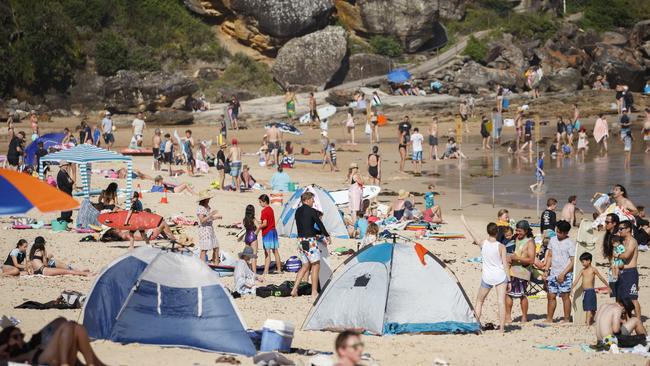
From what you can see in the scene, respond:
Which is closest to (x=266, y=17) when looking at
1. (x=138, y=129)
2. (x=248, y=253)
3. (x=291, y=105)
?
(x=291, y=105)

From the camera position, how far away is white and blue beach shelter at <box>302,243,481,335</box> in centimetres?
1167

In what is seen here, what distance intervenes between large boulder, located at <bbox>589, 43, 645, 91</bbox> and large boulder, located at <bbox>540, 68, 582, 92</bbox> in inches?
58.6

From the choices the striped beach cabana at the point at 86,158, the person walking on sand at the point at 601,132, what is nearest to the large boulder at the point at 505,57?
the person walking on sand at the point at 601,132

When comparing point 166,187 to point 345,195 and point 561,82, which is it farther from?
point 561,82

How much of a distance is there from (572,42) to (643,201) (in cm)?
2366

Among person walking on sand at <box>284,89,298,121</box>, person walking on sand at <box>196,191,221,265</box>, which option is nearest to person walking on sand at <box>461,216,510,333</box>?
person walking on sand at <box>196,191,221,265</box>

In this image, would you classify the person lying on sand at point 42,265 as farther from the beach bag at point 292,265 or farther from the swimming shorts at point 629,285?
the swimming shorts at point 629,285

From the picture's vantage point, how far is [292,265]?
49.8 ft

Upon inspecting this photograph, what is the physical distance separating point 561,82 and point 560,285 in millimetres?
30075

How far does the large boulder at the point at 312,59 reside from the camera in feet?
134

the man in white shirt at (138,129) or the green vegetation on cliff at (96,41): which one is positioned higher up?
the green vegetation on cliff at (96,41)

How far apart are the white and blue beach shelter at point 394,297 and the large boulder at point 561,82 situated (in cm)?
3050

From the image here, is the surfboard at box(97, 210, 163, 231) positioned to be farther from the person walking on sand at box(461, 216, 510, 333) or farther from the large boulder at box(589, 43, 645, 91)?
the large boulder at box(589, 43, 645, 91)

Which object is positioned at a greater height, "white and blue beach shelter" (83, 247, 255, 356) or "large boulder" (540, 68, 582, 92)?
"large boulder" (540, 68, 582, 92)
